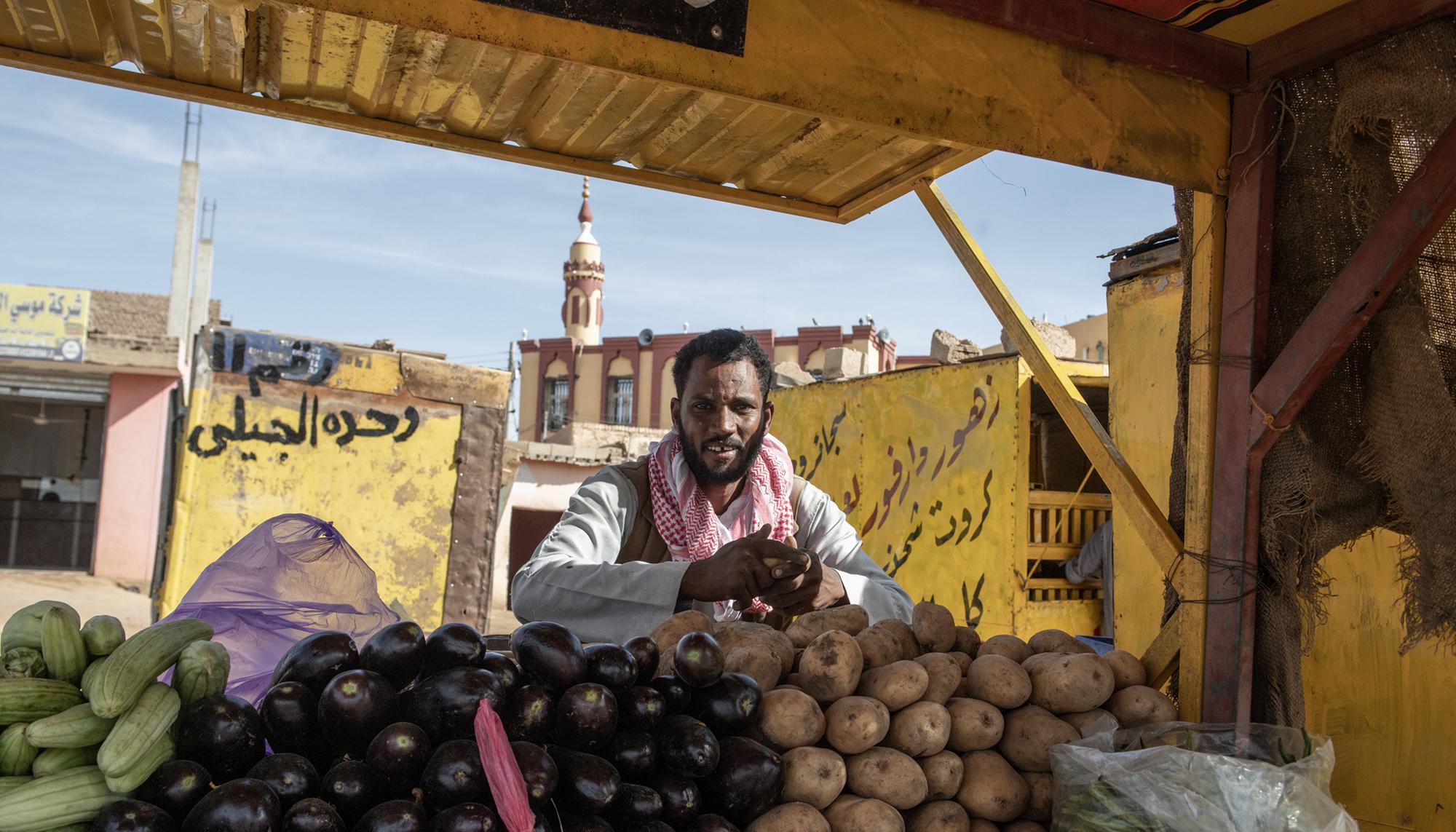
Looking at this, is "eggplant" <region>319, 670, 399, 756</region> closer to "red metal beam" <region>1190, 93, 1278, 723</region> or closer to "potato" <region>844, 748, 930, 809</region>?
"potato" <region>844, 748, 930, 809</region>

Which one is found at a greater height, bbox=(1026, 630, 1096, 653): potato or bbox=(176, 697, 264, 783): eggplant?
bbox=(1026, 630, 1096, 653): potato

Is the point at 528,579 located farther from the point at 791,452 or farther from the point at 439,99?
the point at 791,452

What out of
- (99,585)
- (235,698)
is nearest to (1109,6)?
(235,698)

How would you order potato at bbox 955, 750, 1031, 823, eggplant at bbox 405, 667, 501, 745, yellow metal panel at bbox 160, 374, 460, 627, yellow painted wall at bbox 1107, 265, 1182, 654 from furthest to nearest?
yellow metal panel at bbox 160, 374, 460, 627, yellow painted wall at bbox 1107, 265, 1182, 654, potato at bbox 955, 750, 1031, 823, eggplant at bbox 405, 667, 501, 745

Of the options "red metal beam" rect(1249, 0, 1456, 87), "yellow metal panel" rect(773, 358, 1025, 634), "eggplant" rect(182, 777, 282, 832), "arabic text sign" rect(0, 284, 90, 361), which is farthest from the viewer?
"arabic text sign" rect(0, 284, 90, 361)

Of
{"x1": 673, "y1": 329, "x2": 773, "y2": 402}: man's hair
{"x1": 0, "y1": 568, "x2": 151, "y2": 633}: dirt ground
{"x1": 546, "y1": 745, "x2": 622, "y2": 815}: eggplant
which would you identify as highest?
{"x1": 673, "y1": 329, "x2": 773, "y2": 402}: man's hair

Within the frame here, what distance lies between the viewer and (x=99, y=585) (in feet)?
50.2

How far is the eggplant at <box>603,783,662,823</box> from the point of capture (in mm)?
1715

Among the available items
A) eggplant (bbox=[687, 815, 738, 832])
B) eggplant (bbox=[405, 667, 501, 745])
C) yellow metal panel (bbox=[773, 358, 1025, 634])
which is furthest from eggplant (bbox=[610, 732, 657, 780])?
yellow metal panel (bbox=[773, 358, 1025, 634])

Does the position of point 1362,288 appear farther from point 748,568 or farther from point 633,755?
point 633,755

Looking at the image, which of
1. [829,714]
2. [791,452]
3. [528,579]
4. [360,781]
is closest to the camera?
[360,781]

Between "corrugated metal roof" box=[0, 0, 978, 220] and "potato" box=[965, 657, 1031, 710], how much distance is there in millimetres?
1266

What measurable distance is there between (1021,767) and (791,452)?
25.6 ft

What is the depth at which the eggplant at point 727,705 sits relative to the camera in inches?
77.5
